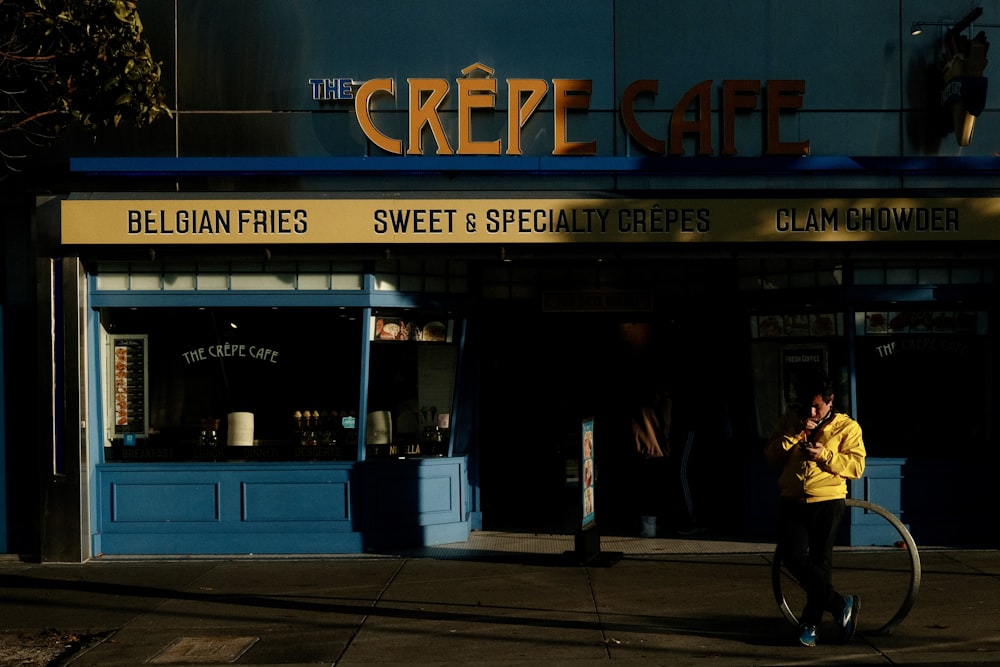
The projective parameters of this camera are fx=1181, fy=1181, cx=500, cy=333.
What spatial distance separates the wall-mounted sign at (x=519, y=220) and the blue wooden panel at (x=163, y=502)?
238 cm

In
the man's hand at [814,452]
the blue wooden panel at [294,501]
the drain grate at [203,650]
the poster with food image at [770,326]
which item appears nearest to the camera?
the man's hand at [814,452]

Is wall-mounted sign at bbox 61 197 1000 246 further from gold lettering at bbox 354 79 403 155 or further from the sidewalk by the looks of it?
the sidewalk

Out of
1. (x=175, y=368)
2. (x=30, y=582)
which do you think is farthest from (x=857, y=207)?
(x=30, y=582)

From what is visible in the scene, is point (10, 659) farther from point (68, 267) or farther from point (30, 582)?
point (68, 267)

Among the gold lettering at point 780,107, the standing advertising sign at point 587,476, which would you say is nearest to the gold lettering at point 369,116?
the standing advertising sign at point 587,476

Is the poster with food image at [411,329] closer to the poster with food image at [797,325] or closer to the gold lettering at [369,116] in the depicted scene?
the gold lettering at [369,116]

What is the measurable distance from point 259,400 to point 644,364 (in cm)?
454

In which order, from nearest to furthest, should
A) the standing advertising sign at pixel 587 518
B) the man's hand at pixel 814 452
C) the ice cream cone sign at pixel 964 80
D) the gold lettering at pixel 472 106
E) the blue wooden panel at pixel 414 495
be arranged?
the man's hand at pixel 814 452
the standing advertising sign at pixel 587 518
the ice cream cone sign at pixel 964 80
the gold lettering at pixel 472 106
the blue wooden panel at pixel 414 495

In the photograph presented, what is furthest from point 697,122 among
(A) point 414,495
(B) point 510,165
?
(A) point 414,495

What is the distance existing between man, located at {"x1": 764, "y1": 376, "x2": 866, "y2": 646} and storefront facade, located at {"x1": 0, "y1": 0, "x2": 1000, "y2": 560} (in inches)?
149

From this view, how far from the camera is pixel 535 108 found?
37.5ft

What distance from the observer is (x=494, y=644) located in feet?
26.4

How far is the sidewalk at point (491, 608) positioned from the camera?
25.6ft

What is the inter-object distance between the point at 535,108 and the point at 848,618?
19.1 feet
